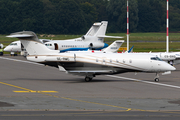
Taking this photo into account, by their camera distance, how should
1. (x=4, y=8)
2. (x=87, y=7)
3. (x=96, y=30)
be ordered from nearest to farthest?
(x=96, y=30) → (x=4, y=8) → (x=87, y=7)

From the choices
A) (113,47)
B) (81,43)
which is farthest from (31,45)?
(81,43)

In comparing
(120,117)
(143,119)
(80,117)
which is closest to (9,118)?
(80,117)

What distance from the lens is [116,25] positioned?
181m

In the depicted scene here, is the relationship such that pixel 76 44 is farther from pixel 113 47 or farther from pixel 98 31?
pixel 113 47

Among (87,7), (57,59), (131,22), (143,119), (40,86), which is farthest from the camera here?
(87,7)

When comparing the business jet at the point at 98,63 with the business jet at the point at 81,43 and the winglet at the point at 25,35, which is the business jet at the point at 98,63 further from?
the business jet at the point at 81,43

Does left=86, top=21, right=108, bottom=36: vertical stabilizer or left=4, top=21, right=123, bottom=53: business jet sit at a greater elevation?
left=86, top=21, right=108, bottom=36: vertical stabilizer

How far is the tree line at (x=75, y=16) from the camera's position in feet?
525

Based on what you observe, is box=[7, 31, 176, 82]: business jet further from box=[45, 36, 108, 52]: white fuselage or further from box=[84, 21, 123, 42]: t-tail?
box=[84, 21, 123, 42]: t-tail

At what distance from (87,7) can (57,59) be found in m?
157

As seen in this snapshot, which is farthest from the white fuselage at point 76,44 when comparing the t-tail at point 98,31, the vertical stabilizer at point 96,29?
the vertical stabilizer at point 96,29

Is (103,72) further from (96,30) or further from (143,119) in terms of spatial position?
(96,30)

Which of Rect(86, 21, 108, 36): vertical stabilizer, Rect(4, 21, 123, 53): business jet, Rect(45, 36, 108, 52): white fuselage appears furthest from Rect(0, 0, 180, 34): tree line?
Rect(45, 36, 108, 52): white fuselage

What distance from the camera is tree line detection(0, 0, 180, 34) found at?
160125mm
